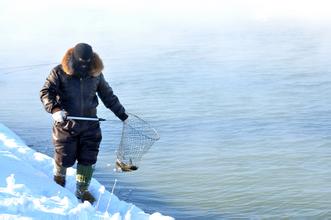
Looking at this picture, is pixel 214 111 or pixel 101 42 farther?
pixel 101 42

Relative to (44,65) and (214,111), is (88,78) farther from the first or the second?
(44,65)

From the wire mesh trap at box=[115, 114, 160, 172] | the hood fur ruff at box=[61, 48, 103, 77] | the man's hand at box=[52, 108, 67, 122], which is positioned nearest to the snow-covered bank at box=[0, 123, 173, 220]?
the wire mesh trap at box=[115, 114, 160, 172]

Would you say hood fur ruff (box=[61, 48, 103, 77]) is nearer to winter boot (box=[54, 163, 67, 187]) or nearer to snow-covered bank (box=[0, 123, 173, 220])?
winter boot (box=[54, 163, 67, 187])

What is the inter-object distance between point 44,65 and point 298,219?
14.4 metres

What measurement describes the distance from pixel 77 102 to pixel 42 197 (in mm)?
1017

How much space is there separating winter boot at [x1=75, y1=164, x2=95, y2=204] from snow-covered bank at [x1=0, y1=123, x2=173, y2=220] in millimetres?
120

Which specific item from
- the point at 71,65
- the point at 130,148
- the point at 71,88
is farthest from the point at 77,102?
the point at 130,148

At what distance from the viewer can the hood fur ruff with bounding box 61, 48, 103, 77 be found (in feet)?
20.1

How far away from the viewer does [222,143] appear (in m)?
11.1

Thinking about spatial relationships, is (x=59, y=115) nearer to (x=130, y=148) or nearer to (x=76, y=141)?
(x=76, y=141)

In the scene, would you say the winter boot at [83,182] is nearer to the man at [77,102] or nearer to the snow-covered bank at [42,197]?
the man at [77,102]

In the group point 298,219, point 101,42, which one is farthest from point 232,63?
point 298,219

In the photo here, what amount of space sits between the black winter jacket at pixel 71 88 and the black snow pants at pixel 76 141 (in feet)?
0.40

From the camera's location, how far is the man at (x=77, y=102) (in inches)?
241
